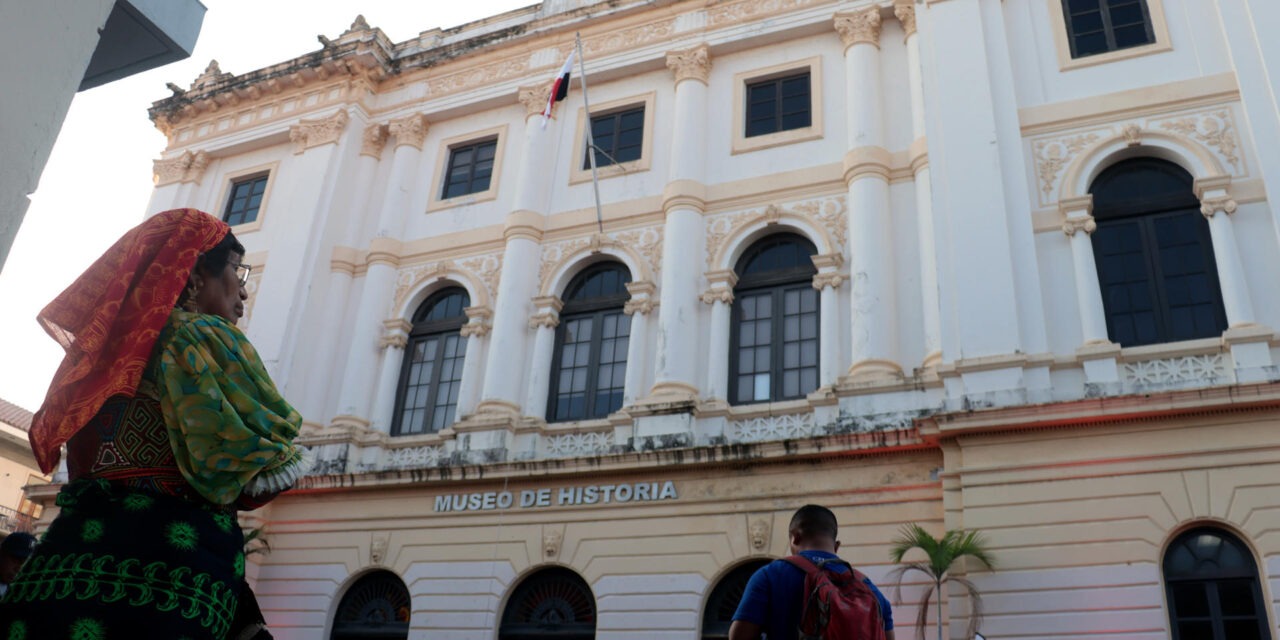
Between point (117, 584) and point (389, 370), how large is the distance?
14616 millimetres

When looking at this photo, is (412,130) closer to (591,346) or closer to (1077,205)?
(591,346)

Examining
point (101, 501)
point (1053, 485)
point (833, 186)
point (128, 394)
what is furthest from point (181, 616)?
point (833, 186)

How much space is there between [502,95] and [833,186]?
22.7 feet

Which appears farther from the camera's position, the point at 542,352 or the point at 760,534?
the point at 542,352

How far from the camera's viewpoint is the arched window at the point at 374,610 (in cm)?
1447

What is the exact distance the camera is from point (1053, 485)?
1093 cm

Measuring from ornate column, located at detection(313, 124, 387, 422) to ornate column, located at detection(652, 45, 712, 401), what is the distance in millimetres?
6240

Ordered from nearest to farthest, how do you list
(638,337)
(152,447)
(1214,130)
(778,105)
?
(152,447), (1214,130), (638,337), (778,105)

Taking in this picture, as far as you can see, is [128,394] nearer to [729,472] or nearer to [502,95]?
[729,472]

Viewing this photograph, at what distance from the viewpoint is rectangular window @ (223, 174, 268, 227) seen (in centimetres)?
1995

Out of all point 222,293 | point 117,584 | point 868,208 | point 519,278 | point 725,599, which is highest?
point 868,208

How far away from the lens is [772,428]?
13.5m

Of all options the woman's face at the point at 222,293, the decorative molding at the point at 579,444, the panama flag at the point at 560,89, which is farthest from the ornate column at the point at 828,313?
the woman's face at the point at 222,293

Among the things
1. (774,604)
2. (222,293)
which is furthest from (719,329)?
(222,293)
